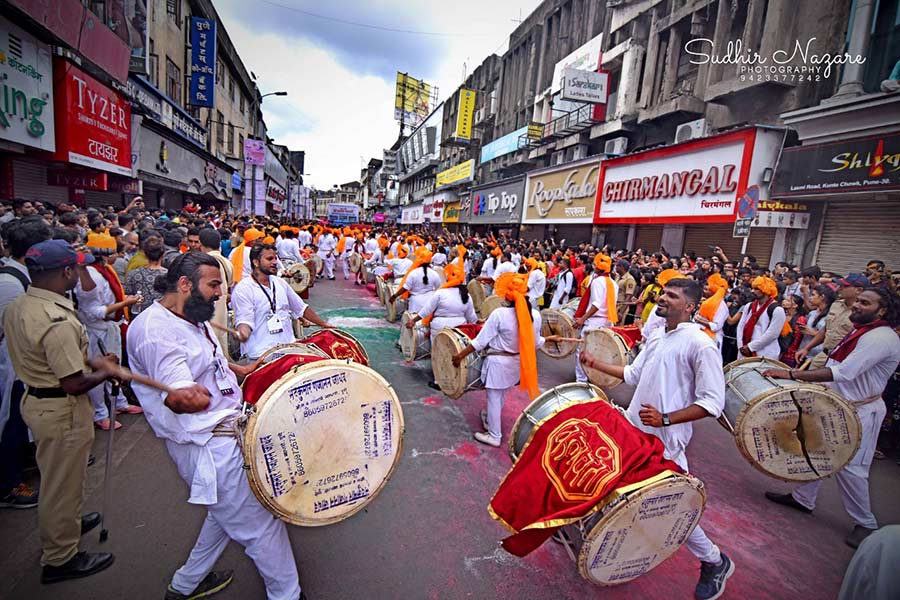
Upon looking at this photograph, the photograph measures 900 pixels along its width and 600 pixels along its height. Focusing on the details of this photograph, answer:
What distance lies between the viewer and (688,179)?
1332 cm

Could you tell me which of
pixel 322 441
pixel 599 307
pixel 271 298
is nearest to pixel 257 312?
pixel 271 298

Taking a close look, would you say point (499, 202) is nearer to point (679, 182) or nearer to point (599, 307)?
point (679, 182)

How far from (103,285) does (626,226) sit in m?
17.5

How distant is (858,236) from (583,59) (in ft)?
49.6

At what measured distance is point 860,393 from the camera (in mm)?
3867

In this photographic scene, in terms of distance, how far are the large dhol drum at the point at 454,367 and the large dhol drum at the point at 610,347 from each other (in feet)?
4.87

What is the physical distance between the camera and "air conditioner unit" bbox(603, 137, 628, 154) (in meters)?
17.6

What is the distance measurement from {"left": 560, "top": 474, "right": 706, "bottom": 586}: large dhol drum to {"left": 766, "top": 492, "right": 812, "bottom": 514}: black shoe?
8.54ft

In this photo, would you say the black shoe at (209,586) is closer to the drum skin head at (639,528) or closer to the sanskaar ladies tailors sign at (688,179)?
the drum skin head at (639,528)

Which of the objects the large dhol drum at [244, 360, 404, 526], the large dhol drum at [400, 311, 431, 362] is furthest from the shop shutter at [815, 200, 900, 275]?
the large dhol drum at [244, 360, 404, 526]

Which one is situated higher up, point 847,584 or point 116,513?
point 847,584

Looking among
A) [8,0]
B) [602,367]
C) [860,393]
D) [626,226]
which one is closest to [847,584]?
[602,367]

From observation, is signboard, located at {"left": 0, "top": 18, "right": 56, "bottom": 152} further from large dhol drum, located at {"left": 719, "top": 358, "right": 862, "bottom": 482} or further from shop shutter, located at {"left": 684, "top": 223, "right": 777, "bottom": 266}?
shop shutter, located at {"left": 684, "top": 223, "right": 777, "bottom": 266}

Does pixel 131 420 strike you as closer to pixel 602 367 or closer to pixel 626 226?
pixel 602 367
